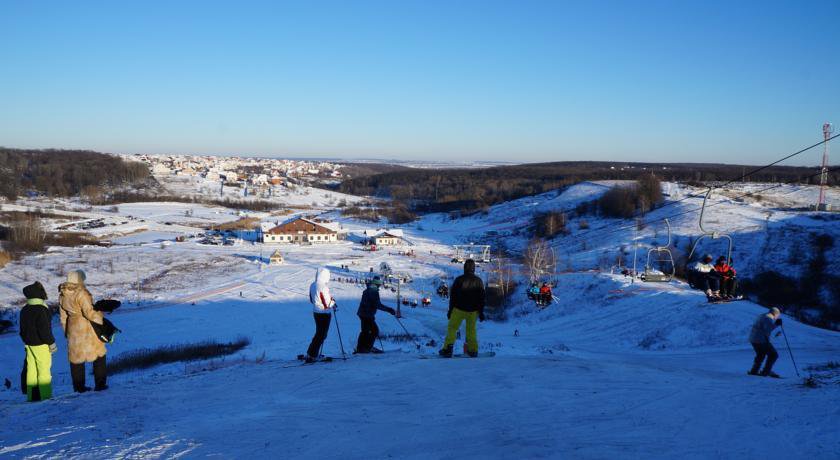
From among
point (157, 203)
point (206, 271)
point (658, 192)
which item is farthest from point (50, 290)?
point (157, 203)

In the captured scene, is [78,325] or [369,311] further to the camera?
[369,311]

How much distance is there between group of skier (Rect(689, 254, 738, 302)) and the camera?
581 inches

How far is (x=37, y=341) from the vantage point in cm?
663

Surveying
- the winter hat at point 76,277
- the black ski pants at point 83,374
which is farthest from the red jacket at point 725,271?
the winter hat at point 76,277

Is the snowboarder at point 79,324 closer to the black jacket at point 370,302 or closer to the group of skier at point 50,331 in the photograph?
the group of skier at point 50,331

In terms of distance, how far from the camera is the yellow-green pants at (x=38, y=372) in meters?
6.64

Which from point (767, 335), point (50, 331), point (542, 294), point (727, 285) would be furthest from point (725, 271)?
point (50, 331)

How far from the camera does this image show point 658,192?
70188mm

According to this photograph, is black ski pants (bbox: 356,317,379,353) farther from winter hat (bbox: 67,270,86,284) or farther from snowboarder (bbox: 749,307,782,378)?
snowboarder (bbox: 749,307,782,378)

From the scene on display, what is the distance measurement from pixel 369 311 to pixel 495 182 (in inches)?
5572

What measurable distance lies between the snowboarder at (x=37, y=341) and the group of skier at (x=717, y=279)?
47.9 ft

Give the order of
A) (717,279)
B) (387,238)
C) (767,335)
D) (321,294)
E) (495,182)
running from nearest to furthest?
1. (321,294)
2. (767,335)
3. (717,279)
4. (387,238)
5. (495,182)

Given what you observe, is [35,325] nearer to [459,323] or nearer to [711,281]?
[459,323]

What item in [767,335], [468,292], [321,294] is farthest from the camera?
[767,335]
